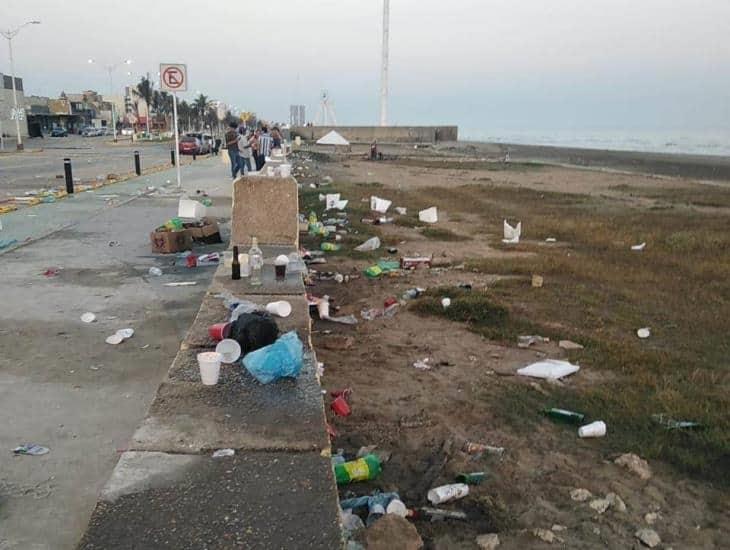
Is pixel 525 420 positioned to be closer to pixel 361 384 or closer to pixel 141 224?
pixel 361 384

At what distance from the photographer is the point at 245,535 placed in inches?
84.9

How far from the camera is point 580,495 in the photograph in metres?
3.33

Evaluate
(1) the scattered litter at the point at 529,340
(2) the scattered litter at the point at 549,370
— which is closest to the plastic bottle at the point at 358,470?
(2) the scattered litter at the point at 549,370

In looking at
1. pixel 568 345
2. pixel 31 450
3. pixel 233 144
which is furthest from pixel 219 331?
pixel 233 144

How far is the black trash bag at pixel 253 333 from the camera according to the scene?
12.2 feet

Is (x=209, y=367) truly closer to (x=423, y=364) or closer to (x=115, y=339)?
(x=115, y=339)

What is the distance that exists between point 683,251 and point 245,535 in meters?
9.98

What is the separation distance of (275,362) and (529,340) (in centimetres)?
313

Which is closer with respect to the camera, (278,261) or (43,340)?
(43,340)

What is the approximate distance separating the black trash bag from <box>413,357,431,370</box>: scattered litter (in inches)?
68.8

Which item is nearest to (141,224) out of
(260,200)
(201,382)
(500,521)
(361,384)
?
(260,200)

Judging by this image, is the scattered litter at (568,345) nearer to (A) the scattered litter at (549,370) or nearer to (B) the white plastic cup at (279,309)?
(A) the scattered litter at (549,370)

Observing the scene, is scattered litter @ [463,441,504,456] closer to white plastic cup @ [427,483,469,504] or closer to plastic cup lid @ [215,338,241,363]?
white plastic cup @ [427,483,469,504]

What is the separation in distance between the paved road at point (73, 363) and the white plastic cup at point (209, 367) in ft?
2.07
